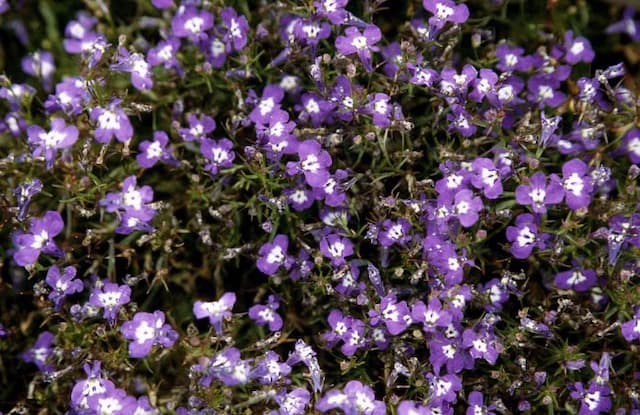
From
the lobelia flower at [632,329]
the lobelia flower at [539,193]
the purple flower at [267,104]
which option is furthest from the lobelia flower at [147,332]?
the lobelia flower at [632,329]

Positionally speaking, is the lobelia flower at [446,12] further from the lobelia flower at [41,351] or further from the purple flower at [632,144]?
the lobelia flower at [41,351]

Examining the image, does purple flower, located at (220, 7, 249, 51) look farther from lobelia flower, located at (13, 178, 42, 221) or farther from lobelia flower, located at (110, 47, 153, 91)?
lobelia flower, located at (13, 178, 42, 221)

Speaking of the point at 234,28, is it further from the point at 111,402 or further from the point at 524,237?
the point at 111,402

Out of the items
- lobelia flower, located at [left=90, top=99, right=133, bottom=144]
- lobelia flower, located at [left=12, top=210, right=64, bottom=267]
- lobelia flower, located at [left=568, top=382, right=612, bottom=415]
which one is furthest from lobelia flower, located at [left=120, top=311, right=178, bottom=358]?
lobelia flower, located at [left=568, top=382, right=612, bottom=415]

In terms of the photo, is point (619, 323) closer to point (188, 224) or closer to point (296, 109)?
point (296, 109)

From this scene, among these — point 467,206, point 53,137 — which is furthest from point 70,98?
point 467,206
